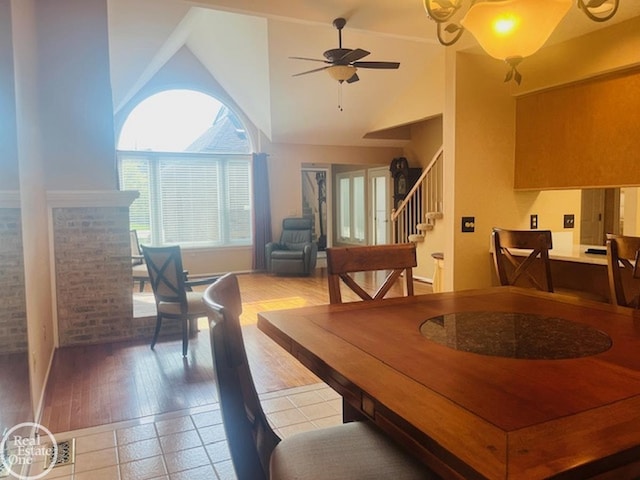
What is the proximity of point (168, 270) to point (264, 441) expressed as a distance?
2895 mm

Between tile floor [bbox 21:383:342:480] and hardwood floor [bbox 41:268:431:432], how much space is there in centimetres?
17

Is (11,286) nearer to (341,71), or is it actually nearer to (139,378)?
(139,378)

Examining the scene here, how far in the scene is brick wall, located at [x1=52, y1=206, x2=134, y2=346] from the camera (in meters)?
4.18

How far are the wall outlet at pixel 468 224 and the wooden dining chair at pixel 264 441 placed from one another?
2.49m

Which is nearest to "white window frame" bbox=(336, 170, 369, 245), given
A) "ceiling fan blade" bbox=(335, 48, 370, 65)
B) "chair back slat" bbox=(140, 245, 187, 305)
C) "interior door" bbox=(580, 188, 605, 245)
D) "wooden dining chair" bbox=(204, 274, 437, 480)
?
"ceiling fan blade" bbox=(335, 48, 370, 65)

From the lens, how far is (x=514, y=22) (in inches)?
79.1

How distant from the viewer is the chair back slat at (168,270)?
3.92m

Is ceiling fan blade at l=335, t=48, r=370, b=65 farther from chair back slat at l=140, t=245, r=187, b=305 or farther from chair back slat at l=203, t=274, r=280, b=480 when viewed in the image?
chair back slat at l=203, t=274, r=280, b=480

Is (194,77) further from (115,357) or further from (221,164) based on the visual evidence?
(115,357)

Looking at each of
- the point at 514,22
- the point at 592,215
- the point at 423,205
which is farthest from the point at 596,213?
the point at 514,22

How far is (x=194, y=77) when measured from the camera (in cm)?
820

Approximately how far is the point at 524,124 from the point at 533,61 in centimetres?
48

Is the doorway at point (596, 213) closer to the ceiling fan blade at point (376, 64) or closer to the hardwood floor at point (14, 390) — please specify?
the ceiling fan blade at point (376, 64)

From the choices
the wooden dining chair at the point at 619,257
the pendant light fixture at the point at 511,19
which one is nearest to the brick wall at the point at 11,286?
the pendant light fixture at the point at 511,19
